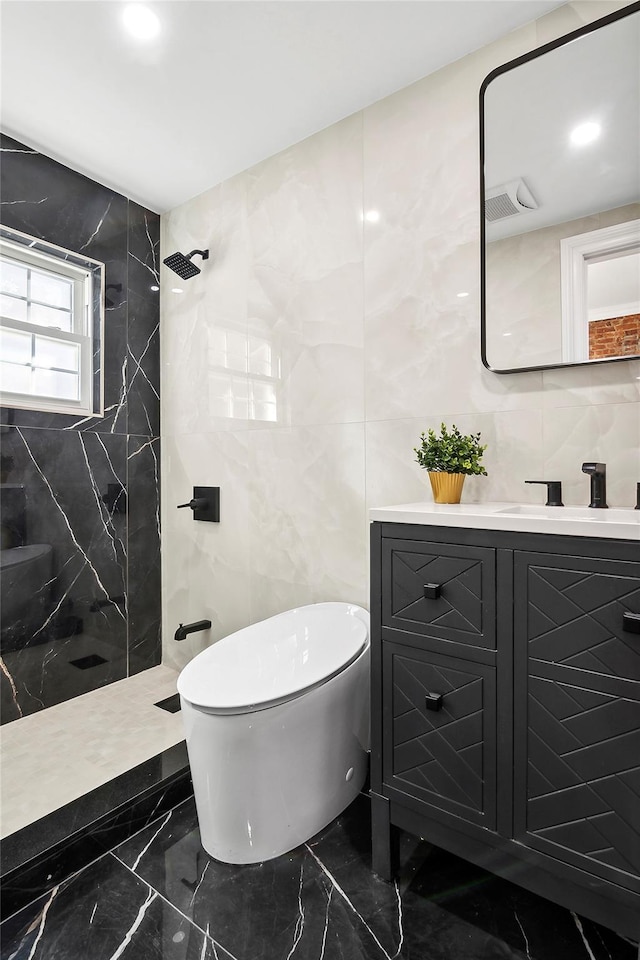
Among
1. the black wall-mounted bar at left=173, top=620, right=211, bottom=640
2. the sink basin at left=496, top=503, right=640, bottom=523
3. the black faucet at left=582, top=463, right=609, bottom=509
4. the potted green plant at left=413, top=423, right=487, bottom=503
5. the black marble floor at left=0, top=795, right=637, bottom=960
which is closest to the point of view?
the black marble floor at left=0, top=795, right=637, bottom=960

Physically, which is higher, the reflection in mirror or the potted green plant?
the reflection in mirror

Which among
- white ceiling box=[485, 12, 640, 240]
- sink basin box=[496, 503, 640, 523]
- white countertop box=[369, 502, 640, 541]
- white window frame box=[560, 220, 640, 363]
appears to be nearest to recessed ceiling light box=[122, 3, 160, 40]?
white ceiling box=[485, 12, 640, 240]

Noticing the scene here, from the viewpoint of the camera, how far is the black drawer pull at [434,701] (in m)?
1.23

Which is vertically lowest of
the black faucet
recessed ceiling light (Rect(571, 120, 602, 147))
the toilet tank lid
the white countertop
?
the toilet tank lid

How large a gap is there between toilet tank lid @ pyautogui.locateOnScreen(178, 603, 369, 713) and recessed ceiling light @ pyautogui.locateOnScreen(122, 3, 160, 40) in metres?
1.91

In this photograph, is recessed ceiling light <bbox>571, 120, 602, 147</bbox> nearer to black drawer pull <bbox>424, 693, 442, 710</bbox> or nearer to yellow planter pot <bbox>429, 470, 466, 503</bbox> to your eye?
yellow planter pot <bbox>429, 470, 466, 503</bbox>

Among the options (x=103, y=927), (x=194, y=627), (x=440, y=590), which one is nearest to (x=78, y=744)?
(x=194, y=627)

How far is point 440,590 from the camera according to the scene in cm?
123

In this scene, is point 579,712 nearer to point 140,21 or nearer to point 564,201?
point 564,201

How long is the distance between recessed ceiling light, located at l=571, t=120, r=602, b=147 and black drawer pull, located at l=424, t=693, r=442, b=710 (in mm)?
1528

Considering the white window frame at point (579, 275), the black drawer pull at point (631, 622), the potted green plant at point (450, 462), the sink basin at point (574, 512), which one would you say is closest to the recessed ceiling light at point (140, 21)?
the white window frame at point (579, 275)

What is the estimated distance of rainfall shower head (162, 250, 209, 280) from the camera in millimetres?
2375

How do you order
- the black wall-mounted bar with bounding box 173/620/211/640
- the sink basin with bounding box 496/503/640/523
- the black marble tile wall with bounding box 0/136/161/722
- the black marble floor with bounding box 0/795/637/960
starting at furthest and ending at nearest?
1. the black wall-mounted bar with bounding box 173/620/211/640
2. the black marble tile wall with bounding box 0/136/161/722
3. the sink basin with bounding box 496/503/640/523
4. the black marble floor with bounding box 0/795/637/960

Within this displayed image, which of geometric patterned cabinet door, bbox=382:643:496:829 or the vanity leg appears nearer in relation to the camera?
geometric patterned cabinet door, bbox=382:643:496:829
